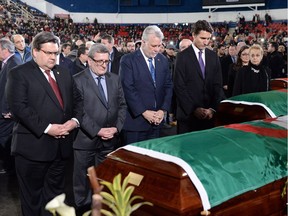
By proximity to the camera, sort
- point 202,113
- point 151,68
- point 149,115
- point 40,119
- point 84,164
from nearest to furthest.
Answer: point 40,119, point 84,164, point 149,115, point 151,68, point 202,113

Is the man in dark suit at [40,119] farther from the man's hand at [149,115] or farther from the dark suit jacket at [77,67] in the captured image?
the dark suit jacket at [77,67]

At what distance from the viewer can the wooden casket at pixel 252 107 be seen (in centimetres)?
362

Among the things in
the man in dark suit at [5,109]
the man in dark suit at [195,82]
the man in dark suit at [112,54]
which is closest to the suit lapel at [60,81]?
the man in dark suit at [195,82]

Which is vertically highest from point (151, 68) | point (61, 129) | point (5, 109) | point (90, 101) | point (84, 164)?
point (151, 68)

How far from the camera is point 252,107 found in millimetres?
3725

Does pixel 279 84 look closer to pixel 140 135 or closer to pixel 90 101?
pixel 140 135

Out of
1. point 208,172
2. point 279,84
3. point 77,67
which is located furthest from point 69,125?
point 279,84

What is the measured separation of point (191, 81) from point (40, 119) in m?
1.61

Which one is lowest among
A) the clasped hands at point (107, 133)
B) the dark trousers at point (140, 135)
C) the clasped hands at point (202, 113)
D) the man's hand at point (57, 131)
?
the dark trousers at point (140, 135)

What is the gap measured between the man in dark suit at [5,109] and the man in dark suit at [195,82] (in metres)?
1.78

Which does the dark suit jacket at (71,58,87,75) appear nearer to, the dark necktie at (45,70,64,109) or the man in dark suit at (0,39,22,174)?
the man in dark suit at (0,39,22,174)

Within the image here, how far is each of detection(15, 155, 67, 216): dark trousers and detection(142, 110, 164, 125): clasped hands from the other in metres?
0.90

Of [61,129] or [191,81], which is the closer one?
[61,129]

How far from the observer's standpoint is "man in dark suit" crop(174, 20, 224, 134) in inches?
151
